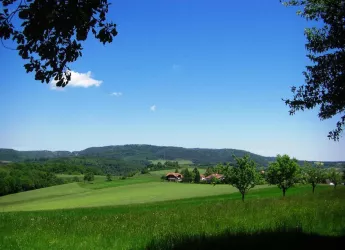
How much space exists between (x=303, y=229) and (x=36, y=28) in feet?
32.4

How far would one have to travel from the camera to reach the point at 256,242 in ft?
27.3

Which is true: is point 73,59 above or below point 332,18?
below

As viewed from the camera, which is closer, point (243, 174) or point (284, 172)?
point (243, 174)

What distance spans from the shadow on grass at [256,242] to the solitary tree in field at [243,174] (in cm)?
2635

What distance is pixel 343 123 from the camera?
9.23 metres

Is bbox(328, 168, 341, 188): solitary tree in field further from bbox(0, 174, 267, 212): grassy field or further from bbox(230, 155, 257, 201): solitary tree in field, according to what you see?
bbox(230, 155, 257, 201): solitary tree in field

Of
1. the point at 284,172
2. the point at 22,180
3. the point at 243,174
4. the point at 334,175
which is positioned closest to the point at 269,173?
the point at 284,172

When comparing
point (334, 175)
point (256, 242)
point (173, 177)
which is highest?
point (334, 175)

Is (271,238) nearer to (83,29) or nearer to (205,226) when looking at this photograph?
(205,226)

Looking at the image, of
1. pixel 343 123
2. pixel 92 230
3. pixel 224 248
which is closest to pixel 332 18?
pixel 343 123

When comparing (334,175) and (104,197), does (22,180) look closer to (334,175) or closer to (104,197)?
(104,197)

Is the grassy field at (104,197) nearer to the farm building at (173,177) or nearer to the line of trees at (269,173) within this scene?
the line of trees at (269,173)

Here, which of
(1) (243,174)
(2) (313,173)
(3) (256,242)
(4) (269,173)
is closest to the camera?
(3) (256,242)

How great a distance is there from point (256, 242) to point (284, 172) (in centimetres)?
3597
